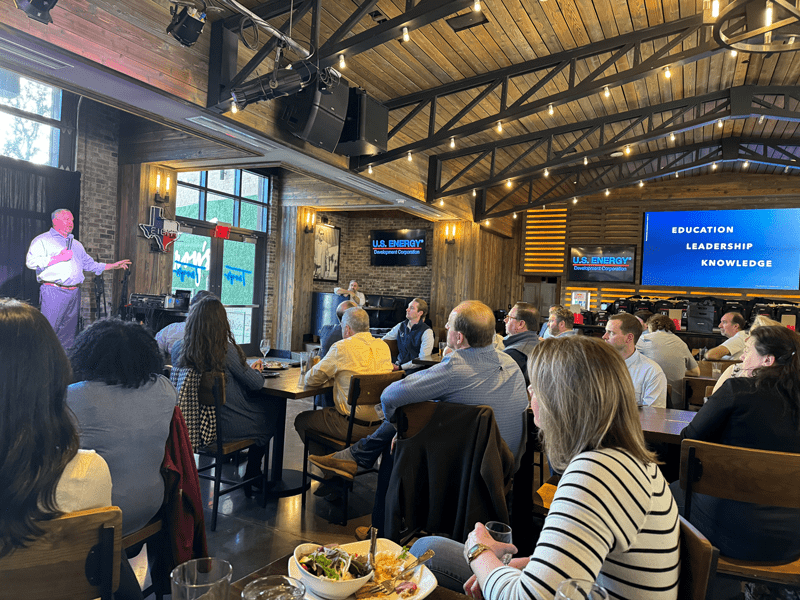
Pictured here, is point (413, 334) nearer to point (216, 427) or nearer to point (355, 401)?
point (355, 401)

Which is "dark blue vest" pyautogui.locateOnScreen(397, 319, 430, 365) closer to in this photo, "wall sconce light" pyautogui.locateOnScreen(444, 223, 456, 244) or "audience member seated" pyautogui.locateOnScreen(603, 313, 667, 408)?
"audience member seated" pyautogui.locateOnScreen(603, 313, 667, 408)

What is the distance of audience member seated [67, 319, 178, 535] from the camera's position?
6.43 feet

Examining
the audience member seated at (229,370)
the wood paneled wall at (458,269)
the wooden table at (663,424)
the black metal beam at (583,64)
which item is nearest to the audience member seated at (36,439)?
the audience member seated at (229,370)

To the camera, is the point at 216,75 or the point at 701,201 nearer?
the point at 216,75

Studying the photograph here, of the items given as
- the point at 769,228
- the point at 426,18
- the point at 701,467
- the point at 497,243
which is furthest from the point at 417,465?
the point at 769,228

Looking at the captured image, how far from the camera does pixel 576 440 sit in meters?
1.30

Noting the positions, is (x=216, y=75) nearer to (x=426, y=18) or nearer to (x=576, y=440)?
(x=426, y=18)

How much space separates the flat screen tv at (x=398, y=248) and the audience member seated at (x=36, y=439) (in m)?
11.8

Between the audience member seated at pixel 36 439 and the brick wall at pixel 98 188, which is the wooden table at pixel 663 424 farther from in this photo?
the brick wall at pixel 98 188

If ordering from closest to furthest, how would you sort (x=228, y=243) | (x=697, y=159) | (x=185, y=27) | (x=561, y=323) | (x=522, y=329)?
(x=185, y=27)
(x=522, y=329)
(x=561, y=323)
(x=228, y=243)
(x=697, y=159)

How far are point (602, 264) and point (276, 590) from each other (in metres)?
13.2

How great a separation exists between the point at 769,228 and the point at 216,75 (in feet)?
39.1

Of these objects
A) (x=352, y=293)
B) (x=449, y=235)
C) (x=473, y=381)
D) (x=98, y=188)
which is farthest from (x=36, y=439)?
(x=449, y=235)

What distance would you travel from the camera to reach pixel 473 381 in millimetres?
2643
